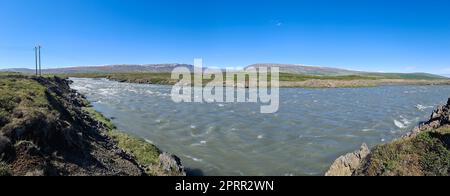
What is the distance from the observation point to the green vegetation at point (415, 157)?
11703 millimetres

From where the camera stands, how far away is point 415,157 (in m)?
12.3

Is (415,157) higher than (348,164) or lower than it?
higher

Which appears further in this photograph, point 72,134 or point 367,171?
point 72,134

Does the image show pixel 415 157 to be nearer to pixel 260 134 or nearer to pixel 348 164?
pixel 348 164

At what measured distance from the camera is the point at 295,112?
4278 centimetres

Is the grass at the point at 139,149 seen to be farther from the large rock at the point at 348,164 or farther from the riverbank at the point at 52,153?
the large rock at the point at 348,164

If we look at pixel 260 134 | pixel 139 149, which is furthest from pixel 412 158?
pixel 260 134

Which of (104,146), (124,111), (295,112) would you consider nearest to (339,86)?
(295,112)

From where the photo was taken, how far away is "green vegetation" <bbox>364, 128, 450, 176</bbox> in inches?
461
